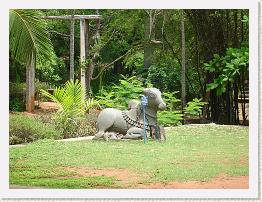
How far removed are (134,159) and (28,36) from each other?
81.6 inches

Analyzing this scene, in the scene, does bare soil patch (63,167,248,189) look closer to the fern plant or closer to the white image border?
the white image border

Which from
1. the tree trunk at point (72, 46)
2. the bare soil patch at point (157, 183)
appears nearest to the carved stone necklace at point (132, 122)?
the tree trunk at point (72, 46)

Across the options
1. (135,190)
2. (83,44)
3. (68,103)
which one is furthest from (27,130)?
Answer: (135,190)

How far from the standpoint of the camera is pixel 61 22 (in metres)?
10.5

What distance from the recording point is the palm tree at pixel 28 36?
29.2 feet

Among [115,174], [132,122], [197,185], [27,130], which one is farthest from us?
[132,122]

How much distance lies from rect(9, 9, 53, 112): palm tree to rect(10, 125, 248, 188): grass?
4.03ft

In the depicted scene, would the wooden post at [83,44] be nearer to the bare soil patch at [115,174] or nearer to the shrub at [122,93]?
the shrub at [122,93]

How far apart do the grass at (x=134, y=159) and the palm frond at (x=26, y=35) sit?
1.27m

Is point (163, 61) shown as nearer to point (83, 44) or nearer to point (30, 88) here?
point (83, 44)

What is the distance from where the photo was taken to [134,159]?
8922mm

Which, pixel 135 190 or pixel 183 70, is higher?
pixel 183 70

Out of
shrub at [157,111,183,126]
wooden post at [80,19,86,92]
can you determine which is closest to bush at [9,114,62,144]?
wooden post at [80,19,86,92]
